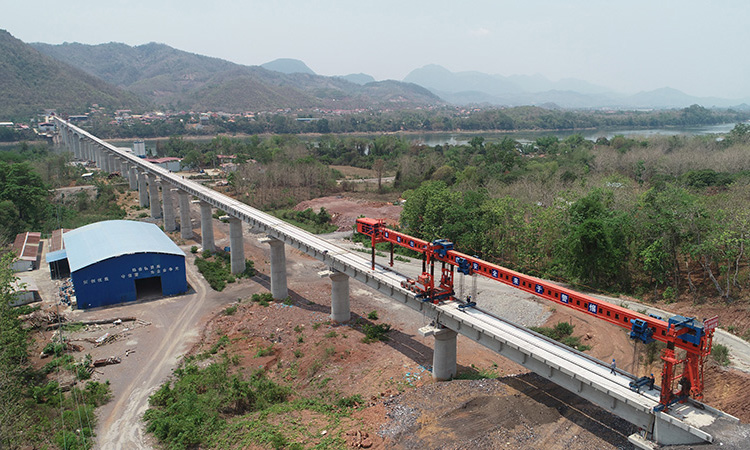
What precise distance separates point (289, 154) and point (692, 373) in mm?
99921

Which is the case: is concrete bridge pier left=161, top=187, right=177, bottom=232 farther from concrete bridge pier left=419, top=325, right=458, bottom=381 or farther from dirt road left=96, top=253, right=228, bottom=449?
concrete bridge pier left=419, top=325, right=458, bottom=381

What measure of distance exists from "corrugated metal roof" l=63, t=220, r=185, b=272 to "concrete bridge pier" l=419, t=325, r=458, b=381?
86.6ft

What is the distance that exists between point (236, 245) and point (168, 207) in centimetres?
2190

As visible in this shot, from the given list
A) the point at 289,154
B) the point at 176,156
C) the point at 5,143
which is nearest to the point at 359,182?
the point at 289,154

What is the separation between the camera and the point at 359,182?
319ft

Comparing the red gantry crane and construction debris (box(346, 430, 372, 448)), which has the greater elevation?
the red gantry crane

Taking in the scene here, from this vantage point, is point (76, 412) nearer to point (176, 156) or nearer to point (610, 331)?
point (610, 331)

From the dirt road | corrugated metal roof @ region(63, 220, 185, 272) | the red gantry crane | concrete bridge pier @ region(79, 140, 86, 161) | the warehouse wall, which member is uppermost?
concrete bridge pier @ region(79, 140, 86, 161)

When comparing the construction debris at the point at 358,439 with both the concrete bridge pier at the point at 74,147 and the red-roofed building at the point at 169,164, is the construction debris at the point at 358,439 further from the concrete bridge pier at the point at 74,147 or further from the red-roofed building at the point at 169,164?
the concrete bridge pier at the point at 74,147

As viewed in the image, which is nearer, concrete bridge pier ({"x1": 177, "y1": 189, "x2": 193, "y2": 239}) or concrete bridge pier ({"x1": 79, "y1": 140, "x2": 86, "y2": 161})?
concrete bridge pier ({"x1": 177, "y1": 189, "x2": 193, "y2": 239})

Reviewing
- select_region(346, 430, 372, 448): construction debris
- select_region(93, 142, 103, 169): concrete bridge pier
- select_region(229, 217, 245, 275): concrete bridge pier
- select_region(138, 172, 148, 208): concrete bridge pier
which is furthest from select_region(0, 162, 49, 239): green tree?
select_region(346, 430, 372, 448): construction debris

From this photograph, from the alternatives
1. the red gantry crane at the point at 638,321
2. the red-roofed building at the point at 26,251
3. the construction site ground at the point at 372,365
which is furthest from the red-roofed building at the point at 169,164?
the red gantry crane at the point at 638,321

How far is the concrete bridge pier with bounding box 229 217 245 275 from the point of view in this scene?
156 ft

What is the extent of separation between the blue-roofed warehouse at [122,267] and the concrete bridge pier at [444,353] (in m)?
26.1
